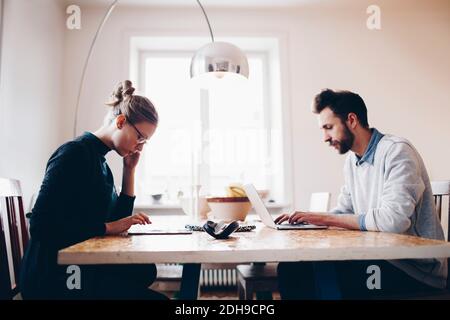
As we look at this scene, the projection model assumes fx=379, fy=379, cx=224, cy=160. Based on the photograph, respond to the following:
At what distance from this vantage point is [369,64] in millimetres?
3473

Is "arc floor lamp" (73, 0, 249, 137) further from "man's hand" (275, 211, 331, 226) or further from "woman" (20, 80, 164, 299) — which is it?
"man's hand" (275, 211, 331, 226)

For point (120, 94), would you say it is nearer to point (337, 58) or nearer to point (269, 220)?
point (269, 220)

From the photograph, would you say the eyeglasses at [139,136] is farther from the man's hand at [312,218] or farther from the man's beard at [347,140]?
the man's beard at [347,140]

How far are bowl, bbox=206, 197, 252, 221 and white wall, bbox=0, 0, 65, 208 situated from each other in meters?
1.49

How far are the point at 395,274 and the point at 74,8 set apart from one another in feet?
10.4

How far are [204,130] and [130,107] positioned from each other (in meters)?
2.21

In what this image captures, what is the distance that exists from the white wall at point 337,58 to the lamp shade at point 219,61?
5.22ft

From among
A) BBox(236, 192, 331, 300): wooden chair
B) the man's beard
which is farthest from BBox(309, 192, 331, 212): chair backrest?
the man's beard

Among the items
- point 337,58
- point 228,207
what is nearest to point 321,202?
point 228,207

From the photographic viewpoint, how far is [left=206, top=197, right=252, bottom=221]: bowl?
149cm

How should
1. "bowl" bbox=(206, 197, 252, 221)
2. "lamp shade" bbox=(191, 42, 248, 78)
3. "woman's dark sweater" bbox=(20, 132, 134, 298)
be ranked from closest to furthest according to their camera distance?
"woman's dark sweater" bbox=(20, 132, 134, 298) < "bowl" bbox=(206, 197, 252, 221) < "lamp shade" bbox=(191, 42, 248, 78)

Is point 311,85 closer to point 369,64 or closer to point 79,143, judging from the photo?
point 369,64

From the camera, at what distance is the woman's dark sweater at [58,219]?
1008 millimetres

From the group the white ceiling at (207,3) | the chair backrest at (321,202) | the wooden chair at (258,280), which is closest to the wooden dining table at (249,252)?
the wooden chair at (258,280)
